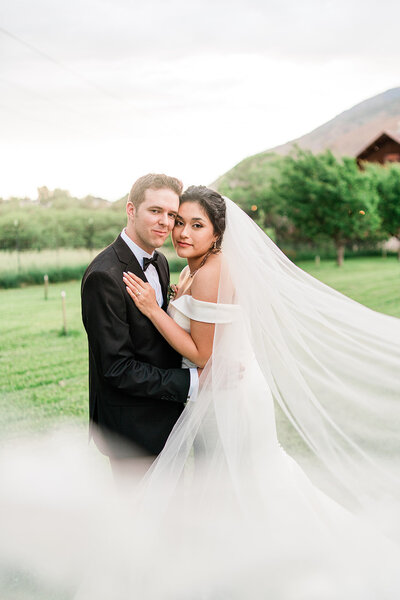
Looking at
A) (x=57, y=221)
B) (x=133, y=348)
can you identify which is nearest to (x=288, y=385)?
(x=133, y=348)

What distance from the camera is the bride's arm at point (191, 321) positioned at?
91.4 inches

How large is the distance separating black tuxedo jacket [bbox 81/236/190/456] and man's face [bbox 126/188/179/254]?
0.11 meters

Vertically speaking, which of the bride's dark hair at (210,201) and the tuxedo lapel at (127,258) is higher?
Answer: the bride's dark hair at (210,201)

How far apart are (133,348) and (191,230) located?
2.00 feet

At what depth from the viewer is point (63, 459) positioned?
176 inches

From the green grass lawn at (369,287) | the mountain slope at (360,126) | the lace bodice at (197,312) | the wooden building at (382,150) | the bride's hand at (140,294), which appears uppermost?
the mountain slope at (360,126)

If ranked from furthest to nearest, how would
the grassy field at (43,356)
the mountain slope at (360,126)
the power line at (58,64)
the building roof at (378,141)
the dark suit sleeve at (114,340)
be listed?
the building roof at (378,141)
the mountain slope at (360,126)
the power line at (58,64)
the grassy field at (43,356)
the dark suit sleeve at (114,340)

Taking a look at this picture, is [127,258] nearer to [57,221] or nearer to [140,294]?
[140,294]

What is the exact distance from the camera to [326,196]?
1085 inches

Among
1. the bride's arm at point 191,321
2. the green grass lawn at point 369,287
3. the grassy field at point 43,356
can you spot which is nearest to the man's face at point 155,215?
the bride's arm at point 191,321

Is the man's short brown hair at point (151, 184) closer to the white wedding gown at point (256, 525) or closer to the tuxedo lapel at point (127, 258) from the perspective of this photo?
the tuxedo lapel at point (127, 258)

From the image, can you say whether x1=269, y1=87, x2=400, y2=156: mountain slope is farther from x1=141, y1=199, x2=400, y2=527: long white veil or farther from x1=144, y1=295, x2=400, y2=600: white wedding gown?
x1=144, y1=295, x2=400, y2=600: white wedding gown

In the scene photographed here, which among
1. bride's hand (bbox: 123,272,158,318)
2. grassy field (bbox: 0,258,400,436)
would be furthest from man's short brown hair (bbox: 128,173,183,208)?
grassy field (bbox: 0,258,400,436)

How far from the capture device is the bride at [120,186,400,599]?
2404 millimetres
